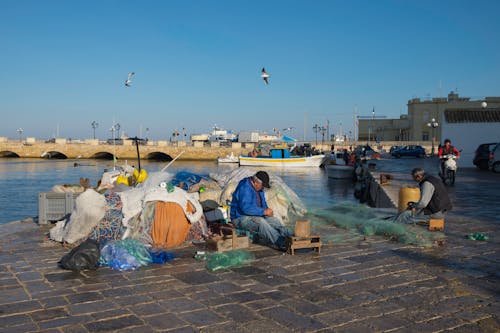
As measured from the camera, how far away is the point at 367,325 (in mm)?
4023

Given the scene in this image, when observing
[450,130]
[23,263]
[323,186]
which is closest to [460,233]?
[23,263]

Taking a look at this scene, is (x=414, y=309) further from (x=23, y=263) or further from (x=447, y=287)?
(x=23, y=263)

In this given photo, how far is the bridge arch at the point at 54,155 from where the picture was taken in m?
64.2

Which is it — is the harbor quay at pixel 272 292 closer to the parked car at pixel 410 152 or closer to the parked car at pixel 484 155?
the parked car at pixel 484 155

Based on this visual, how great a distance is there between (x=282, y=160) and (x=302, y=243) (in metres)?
38.3

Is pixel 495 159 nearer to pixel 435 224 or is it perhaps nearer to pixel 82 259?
pixel 435 224

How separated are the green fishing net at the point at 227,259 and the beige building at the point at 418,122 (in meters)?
58.6

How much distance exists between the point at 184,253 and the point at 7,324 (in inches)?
112

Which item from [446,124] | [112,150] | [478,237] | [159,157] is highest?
[446,124]

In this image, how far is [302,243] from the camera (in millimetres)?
6523

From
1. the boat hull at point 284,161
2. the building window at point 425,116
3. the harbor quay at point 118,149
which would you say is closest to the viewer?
the boat hull at point 284,161

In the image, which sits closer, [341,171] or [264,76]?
[264,76]

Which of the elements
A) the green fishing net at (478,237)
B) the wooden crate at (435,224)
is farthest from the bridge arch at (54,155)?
the green fishing net at (478,237)

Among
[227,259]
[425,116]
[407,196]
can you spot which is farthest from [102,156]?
[227,259]
